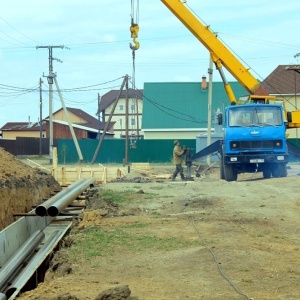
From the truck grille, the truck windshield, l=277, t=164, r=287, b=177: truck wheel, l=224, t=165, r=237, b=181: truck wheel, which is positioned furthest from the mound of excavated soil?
l=277, t=164, r=287, b=177: truck wheel

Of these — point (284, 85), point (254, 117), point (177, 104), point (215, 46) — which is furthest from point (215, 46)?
point (177, 104)

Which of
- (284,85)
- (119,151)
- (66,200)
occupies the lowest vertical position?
(66,200)

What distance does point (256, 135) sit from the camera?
22.0m

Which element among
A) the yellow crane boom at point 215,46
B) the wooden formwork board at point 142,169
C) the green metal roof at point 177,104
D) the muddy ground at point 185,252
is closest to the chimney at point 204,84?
the green metal roof at point 177,104

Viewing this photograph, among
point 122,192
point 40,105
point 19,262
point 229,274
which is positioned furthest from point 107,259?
point 40,105

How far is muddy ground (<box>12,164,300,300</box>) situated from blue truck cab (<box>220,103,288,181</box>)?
611 centimetres

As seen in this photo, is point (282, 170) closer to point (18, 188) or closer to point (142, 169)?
point (18, 188)

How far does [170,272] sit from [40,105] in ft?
210

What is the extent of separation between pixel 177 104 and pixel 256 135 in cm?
3576

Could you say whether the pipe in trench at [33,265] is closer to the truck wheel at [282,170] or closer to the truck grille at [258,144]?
the truck grille at [258,144]

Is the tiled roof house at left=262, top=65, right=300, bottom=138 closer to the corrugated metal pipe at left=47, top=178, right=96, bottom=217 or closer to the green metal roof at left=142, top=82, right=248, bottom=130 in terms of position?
the green metal roof at left=142, top=82, right=248, bottom=130

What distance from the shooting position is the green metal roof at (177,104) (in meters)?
56.3

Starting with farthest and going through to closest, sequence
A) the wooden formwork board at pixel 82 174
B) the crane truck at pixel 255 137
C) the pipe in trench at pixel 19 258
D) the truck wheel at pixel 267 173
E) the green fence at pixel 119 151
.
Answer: the green fence at pixel 119 151 → the wooden formwork board at pixel 82 174 → the truck wheel at pixel 267 173 → the crane truck at pixel 255 137 → the pipe in trench at pixel 19 258

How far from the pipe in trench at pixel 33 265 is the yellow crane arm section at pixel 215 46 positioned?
42.3 feet
